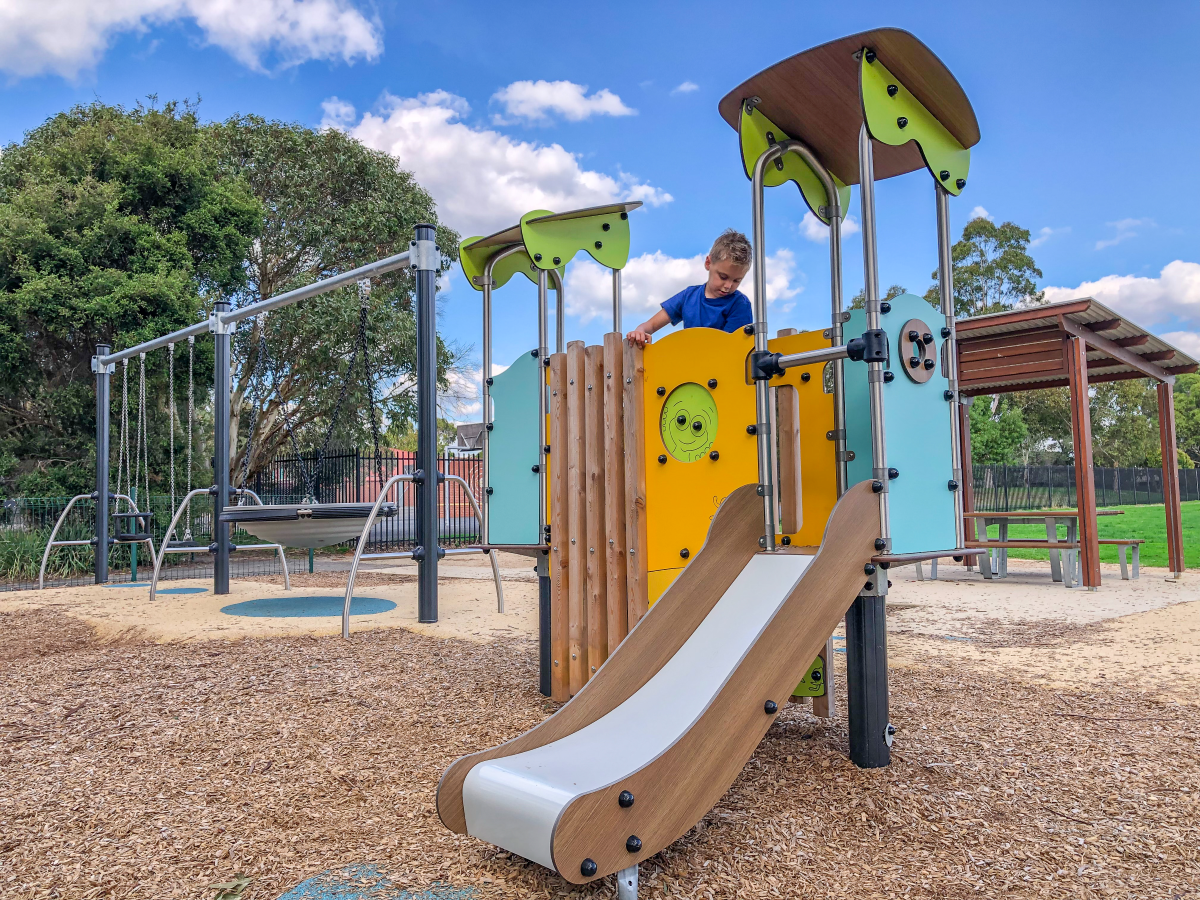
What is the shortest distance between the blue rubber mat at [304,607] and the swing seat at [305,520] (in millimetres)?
587

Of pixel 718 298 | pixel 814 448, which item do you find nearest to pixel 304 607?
pixel 718 298

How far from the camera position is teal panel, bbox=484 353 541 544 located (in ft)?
13.1

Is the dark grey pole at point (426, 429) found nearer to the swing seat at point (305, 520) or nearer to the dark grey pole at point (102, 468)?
the swing seat at point (305, 520)

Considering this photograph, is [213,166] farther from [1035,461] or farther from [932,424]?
[1035,461]

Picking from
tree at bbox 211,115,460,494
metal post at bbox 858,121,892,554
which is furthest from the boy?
tree at bbox 211,115,460,494

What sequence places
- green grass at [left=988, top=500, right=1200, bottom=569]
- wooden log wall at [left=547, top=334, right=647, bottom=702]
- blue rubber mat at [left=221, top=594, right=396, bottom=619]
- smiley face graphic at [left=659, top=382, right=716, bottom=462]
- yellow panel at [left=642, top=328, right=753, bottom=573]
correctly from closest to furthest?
yellow panel at [left=642, top=328, right=753, bottom=573], smiley face graphic at [left=659, top=382, right=716, bottom=462], wooden log wall at [left=547, top=334, right=647, bottom=702], blue rubber mat at [left=221, top=594, right=396, bottom=619], green grass at [left=988, top=500, right=1200, bottom=569]

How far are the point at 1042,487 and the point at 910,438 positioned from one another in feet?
88.0

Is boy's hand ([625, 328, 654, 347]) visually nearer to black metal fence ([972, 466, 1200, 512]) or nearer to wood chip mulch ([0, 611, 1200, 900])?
wood chip mulch ([0, 611, 1200, 900])

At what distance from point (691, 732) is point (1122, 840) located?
4.15 ft

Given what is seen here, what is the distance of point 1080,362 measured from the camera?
8297 millimetres

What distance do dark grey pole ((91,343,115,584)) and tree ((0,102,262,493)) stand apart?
3.56 metres

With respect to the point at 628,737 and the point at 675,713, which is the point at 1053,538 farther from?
the point at 628,737

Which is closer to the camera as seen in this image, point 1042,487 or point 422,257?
point 422,257

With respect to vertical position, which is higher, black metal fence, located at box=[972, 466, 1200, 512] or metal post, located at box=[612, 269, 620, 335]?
metal post, located at box=[612, 269, 620, 335]
